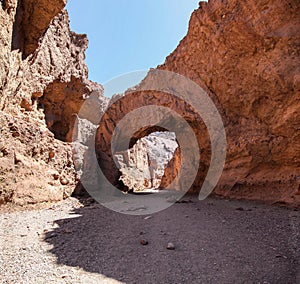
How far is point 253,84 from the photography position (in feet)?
21.5

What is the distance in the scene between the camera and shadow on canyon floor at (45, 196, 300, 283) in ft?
8.01

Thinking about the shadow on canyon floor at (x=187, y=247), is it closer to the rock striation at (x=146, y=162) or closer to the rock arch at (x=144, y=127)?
the rock arch at (x=144, y=127)

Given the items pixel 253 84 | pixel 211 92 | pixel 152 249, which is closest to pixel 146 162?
pixel 211 92

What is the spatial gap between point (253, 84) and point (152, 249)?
20.0 feet

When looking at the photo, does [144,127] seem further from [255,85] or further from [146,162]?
[146,162]

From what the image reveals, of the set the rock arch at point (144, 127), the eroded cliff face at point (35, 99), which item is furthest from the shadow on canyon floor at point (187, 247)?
the rock arch at point (144, 127)

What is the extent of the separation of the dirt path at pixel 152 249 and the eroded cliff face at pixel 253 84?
1.77m

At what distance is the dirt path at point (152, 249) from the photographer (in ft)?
7.82

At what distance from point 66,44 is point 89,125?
4.74 metres

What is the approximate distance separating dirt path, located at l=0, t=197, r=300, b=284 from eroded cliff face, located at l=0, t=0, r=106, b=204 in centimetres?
161

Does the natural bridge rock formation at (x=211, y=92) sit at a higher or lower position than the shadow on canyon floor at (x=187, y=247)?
→ higher

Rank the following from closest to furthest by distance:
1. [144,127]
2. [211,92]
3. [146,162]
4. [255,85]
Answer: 1. [255,85]
2. [211,92]
3. [144,127]
4. [146,162]

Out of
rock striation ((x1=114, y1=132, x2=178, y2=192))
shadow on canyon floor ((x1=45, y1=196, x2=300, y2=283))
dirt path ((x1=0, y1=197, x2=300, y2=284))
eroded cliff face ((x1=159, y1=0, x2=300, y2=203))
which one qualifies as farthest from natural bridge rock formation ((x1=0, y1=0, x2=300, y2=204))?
rock striation ((x1=114, y1=132, x2=178, y2=192))

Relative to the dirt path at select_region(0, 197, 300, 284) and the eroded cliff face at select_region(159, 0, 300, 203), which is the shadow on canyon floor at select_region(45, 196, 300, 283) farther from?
the eroded cliff face at select_region(159, 0, 300, 203)
